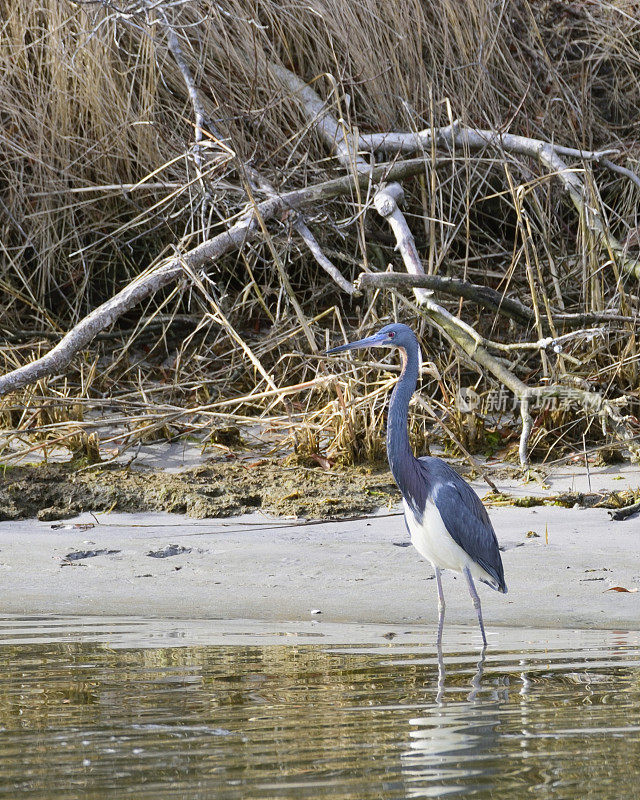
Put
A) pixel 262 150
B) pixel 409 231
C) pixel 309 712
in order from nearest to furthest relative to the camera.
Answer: pixel 309 712 < pixel 409 231 < pixel 262 150

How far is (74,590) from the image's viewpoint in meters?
4.28

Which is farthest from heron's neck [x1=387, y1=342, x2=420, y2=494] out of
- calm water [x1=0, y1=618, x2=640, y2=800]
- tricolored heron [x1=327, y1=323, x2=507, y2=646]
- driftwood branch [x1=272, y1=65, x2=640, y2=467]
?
driftwood branch [x1=272, y1=65, x2=640, y2=467]

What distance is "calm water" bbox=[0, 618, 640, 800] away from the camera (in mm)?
2268

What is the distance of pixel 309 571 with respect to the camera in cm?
439

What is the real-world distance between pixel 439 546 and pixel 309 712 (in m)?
1.30

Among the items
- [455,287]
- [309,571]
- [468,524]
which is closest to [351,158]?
[455,287]

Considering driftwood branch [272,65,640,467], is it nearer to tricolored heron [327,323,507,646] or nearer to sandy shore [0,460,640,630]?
sandy shore [0,460,640,630]

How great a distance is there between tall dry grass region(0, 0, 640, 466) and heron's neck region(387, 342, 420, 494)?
1887 mm

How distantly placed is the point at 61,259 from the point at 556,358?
3448 mm

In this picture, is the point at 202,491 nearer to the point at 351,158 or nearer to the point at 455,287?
the point at 455,287

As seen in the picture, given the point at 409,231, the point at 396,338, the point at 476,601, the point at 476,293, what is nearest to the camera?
the point at 476,601

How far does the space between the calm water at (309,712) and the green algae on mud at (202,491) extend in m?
1.18

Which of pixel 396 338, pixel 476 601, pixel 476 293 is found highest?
pixel 476 293

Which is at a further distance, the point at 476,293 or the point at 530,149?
the point at 530,149
